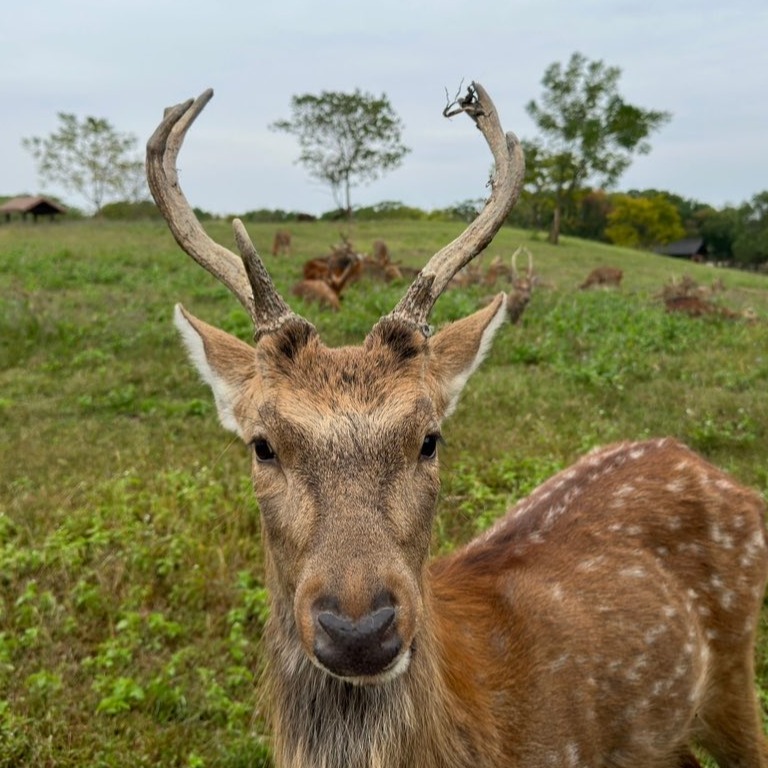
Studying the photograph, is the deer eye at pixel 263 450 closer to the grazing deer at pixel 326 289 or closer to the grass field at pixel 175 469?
the grass field at pixel 175 469

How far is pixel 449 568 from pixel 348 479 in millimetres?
1275

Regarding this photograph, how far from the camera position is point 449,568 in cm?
332

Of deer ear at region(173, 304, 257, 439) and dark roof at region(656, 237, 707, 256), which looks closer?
deer ear at region(173, 304, 257, 439)

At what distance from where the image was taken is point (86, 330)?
11.4 meters

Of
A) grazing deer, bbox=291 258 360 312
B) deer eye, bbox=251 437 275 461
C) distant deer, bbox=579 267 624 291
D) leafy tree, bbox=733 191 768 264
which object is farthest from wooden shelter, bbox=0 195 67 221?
deer eye, bbox=251 437 275 461

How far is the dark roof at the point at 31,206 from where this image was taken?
57.1 meters

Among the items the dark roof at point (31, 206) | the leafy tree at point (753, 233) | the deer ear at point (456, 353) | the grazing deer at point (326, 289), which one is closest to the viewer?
the deer ear at point (456, 353)

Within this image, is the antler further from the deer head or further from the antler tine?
the antler tine

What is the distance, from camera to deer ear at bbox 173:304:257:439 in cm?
289

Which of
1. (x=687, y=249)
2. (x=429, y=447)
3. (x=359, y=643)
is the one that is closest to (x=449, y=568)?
(x=429, y=447)

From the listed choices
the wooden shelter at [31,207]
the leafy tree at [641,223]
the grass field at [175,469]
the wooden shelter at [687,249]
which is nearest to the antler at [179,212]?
the grass field at [175,469]

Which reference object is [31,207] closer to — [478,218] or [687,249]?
[687,249]

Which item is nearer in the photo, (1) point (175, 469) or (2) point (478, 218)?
(2) point (478, 218)

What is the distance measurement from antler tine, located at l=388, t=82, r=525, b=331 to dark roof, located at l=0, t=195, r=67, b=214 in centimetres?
6039
